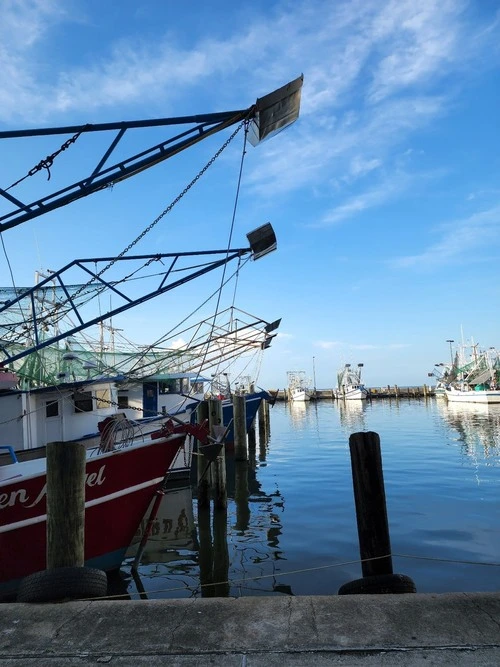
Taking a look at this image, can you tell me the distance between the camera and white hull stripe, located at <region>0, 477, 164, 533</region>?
7.52 m

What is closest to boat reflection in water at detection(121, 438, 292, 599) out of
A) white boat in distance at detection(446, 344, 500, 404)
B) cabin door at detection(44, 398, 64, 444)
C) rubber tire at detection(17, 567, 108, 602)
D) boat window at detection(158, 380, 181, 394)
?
rubber tire at detection(17, 567, 108, 602)

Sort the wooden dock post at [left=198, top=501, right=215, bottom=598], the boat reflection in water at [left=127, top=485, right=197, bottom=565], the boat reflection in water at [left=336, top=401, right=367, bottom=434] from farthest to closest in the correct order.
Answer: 1. the boat reflection in water at [left=336, top=401, right=367, bottom=434]
2. the boat reflection in water at [left=127, top=485, right=197, bottom=565]
3. the wooden dock post at [left=198, top=501, right=215, bottom=598]

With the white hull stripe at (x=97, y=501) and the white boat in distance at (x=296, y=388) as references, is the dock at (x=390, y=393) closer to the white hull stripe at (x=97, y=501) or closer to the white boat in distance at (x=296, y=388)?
the white boat in distance at (x=296, y=388)

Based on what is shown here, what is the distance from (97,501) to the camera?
8.04m

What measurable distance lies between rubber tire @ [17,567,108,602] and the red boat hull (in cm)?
282

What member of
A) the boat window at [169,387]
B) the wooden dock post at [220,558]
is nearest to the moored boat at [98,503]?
the wooden dock post at [220,558]

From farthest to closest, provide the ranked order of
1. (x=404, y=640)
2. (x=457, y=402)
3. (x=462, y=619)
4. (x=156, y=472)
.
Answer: (x=457, y=402), (x=156, y=472), (x=462, y=619), (x=404, y=640)

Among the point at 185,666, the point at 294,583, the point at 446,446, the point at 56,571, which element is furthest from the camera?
the point at 446,446

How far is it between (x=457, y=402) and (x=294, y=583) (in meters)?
64.3

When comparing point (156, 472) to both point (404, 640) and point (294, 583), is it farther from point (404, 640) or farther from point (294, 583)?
point (404, 640)

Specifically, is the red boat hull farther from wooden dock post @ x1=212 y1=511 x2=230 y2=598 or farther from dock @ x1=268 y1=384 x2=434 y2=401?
dock @ x1=268 y1=384 x2=434 y2=401

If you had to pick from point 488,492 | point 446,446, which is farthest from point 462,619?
point 446,446

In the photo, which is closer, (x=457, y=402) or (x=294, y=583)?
(x=294, y=583)

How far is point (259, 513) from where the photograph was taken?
43.8 feet
